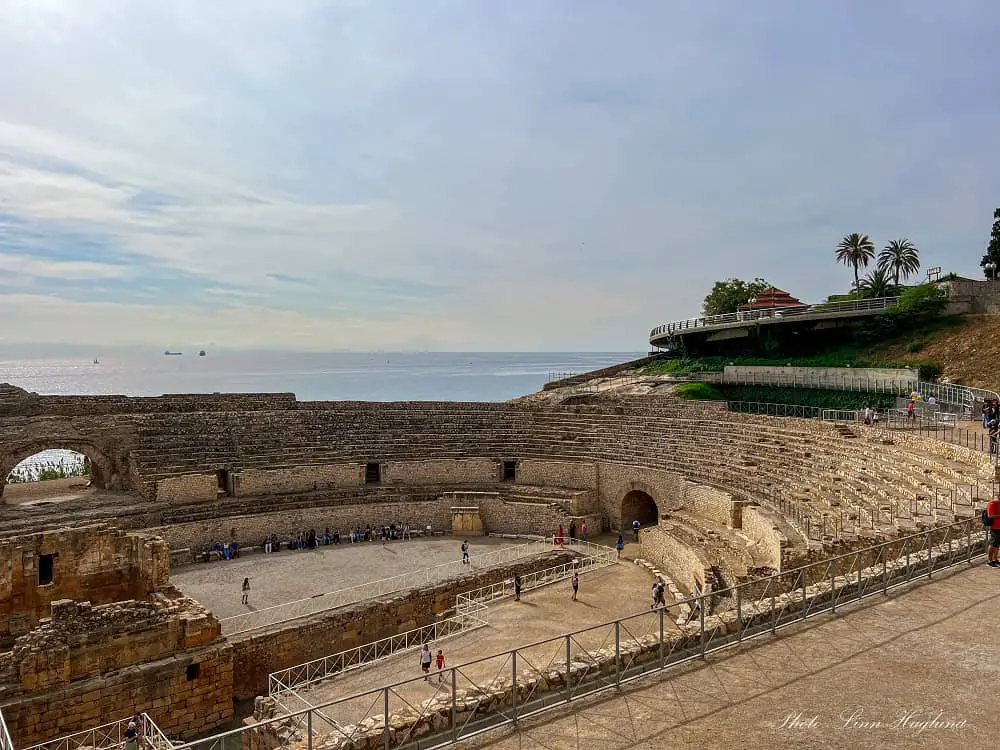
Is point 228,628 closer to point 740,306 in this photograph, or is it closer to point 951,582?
point 951,582

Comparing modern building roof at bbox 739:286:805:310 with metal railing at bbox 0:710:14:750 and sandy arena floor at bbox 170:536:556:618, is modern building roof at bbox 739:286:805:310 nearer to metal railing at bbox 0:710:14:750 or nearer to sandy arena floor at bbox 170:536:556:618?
sandy arena floor at bbox 170:536:556:618

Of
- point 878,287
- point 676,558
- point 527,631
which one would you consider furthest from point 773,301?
point 527,631

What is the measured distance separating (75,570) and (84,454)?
1172 cm

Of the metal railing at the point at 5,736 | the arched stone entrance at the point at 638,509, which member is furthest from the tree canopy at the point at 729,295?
the metal railing at the point at 5,736

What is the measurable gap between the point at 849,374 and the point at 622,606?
2034cm

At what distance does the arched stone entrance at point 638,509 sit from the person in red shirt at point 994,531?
17257mm

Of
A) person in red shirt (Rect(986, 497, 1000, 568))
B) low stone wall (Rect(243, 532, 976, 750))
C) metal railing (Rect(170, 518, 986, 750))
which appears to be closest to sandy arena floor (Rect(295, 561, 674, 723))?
metal railing (Rect(170, 518, 986, 750))

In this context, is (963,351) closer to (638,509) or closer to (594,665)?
(638,509)

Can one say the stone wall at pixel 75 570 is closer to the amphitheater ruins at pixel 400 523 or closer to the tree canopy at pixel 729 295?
the amphitheater ruins at pixel 400 523

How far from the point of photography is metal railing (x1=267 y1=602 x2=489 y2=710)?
1512 cm

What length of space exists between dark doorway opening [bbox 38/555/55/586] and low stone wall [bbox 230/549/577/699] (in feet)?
17.6

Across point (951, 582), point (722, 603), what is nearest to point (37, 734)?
point (722, 603)

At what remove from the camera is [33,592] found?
16469mm

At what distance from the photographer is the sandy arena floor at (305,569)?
19.8 meters
